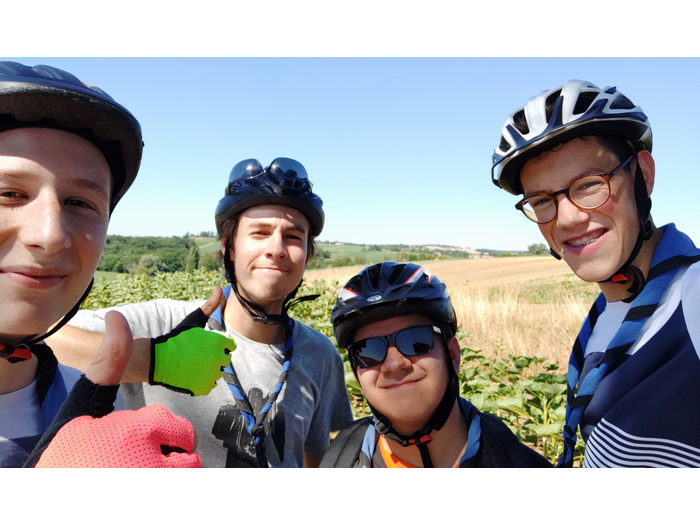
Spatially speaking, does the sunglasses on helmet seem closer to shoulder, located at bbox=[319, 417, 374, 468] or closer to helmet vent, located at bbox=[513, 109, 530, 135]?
helmet vent, located at bbox=[513, 109, 530, 135]

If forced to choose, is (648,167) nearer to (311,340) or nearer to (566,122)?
(566,122)

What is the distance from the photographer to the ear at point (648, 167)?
242cm

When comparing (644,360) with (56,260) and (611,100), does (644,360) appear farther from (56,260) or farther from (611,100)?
(56,260)

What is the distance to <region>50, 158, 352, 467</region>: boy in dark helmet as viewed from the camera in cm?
262

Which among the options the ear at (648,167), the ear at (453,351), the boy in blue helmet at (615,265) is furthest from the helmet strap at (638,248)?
the ear at (453,351)

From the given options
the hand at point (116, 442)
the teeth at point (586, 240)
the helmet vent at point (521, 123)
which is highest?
the helmet vent at point (521, 123)

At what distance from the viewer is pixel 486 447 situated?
2.15m

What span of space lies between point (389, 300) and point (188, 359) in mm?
1191

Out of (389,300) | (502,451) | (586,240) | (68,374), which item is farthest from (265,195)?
(502,451)

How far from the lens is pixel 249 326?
3.05 m

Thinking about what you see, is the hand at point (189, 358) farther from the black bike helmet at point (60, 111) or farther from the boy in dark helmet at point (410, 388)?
the boy in dark helmet at point (410, 388)

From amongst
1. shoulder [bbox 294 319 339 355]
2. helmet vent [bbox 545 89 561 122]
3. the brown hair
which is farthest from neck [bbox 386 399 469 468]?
helmet vent [bbox 545 89 561 122]

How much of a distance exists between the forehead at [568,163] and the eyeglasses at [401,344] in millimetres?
1193

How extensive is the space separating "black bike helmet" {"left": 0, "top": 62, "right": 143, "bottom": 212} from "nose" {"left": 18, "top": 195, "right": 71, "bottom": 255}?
0.33 metres
